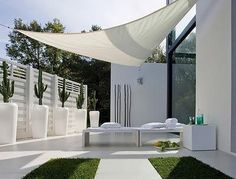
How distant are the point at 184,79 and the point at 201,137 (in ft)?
17.2

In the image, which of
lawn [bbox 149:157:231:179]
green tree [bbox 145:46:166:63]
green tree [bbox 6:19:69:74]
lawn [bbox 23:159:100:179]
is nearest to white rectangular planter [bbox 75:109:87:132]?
lawn [bbox 23:159:100:179]

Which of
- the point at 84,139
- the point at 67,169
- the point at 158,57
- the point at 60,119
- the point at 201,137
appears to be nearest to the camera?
the point at 67,169

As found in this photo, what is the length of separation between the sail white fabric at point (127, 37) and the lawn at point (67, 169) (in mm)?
3332

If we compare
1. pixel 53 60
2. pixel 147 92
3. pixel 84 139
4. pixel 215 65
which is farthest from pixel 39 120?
pixel 53 60

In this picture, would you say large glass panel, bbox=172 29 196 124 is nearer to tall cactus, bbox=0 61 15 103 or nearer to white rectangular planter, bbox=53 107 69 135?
white rectangular planter, bbox=53 107 69 135

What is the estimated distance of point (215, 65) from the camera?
813cm

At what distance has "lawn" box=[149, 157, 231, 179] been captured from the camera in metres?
4.54

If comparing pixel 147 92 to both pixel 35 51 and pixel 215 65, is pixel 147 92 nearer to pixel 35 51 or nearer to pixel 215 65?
pixel 215 65

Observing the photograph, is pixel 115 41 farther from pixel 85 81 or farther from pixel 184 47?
pixel 85 81

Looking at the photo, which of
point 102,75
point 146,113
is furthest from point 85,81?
point 146,113

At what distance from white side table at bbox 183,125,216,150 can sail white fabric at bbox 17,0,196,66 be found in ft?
8.26

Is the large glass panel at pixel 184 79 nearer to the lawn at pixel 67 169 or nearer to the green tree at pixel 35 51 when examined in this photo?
the lawn at pixel 67 169

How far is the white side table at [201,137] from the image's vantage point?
774 centimetres

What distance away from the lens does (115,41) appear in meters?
8.50
